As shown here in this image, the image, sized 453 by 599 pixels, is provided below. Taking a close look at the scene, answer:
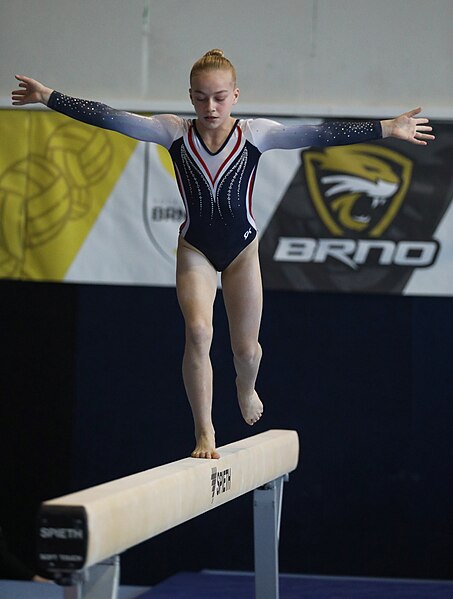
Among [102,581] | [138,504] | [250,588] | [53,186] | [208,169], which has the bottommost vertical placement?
[250,588]

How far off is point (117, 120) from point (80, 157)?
3.35m

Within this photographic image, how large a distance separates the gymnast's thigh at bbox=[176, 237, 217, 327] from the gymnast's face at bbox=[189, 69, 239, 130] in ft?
1.72

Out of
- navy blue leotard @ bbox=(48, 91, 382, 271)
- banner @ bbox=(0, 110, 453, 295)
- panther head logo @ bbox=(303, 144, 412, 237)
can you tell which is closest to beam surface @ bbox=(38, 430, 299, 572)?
navy blue leotard @ bbox=(48, 91, 382, 271)

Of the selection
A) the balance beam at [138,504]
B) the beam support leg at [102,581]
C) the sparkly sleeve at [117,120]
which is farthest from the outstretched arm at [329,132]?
the beam support leg at [102,581]

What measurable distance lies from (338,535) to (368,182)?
267 centimetres

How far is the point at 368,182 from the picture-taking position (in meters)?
7.04

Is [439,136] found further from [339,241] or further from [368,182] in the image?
[339,241]

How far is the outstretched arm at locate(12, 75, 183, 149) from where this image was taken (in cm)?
383

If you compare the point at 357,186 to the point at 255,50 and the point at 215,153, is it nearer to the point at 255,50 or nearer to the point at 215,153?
the point at 255,50

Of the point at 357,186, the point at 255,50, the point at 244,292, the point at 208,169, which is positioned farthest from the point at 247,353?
the point at 255,50

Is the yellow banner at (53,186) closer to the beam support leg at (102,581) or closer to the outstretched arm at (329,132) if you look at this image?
the outstretched arm at (329,132)

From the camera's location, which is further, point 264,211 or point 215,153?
point 264,211

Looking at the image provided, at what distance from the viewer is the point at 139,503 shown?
2953 millimetres

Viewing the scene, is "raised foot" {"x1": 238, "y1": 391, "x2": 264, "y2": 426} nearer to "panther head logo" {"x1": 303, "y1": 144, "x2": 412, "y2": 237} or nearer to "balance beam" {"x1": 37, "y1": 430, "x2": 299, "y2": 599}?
"balance beam" {"x1": 37, "y1": 430, "x2": 299, "y2": 599}
